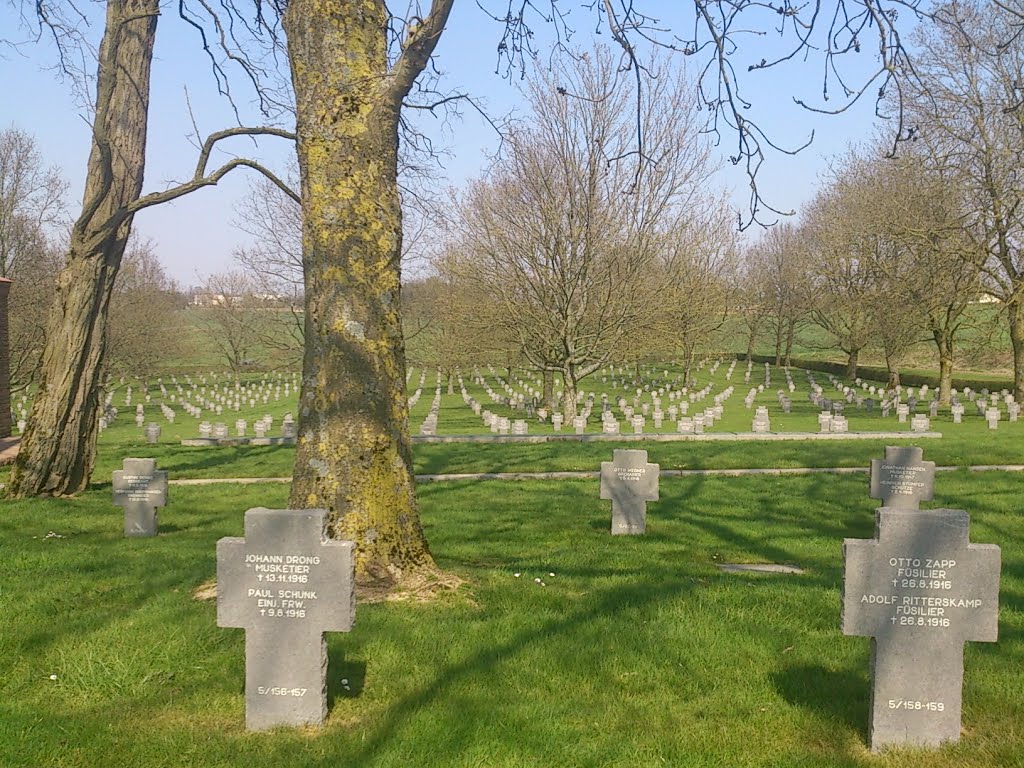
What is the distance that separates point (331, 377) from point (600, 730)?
115 inches

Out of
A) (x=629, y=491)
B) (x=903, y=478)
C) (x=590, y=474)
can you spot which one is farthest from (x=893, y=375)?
(x=629, y=491)

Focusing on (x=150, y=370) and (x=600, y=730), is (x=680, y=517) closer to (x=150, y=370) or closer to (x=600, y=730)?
(x=600, y=730)

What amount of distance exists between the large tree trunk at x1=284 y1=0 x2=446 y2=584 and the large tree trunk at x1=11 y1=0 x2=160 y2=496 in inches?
267

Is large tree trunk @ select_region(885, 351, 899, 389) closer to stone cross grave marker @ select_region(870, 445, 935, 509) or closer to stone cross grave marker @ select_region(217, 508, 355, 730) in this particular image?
stone cross grave marker @ select_region(870, 445, 935, 509)

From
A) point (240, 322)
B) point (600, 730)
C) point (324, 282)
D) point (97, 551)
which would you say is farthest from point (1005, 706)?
point (240, 322)

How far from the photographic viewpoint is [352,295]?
5.53m

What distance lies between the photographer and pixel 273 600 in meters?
3.98

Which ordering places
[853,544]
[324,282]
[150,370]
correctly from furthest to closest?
[150,370] < [324,282] < [853,544]

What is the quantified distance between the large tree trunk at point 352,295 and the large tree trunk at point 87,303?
6776 millimetres

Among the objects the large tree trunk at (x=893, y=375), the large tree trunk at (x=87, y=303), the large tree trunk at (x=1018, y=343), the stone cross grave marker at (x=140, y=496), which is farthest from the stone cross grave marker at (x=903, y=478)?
the large tree trunk at (x=893, y=375)

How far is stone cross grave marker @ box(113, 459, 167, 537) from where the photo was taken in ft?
31.0

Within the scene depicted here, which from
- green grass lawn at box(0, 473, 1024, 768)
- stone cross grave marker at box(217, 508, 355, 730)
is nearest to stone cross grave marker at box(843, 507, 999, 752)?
green grass lawn at box(0, 473, 1024, 768)

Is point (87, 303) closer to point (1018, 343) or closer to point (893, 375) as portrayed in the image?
point (1018, 343)

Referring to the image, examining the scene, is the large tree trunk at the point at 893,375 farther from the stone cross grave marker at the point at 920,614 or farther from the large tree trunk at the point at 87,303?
the stone cross grave marker at the point at 920,614
